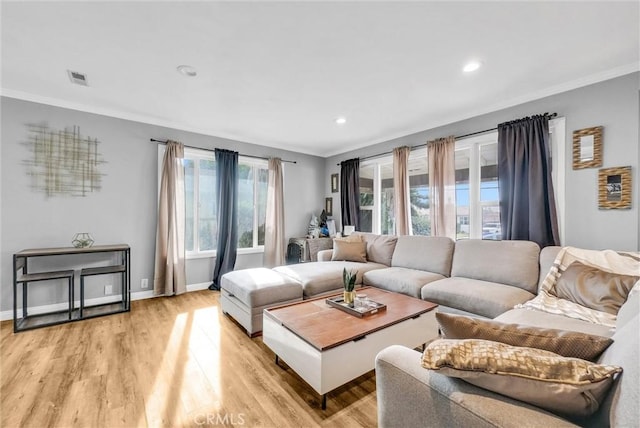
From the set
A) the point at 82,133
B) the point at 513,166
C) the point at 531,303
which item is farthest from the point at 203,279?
the point at 513,166

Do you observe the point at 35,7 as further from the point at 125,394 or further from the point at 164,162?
the point at 125,394

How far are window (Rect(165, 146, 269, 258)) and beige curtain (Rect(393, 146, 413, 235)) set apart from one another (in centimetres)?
239

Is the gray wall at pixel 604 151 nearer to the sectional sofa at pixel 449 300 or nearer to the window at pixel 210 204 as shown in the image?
the sectional sofa at pixel 449 300

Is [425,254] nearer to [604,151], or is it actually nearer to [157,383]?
[604,151]

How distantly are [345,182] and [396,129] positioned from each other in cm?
143

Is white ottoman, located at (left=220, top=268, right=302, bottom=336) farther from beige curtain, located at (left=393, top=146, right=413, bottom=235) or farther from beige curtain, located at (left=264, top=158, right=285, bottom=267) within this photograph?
beige curtain, located at (left=393, top=146, right=413, bottom=235)

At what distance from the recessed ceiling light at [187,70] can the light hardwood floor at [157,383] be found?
99.3 inches

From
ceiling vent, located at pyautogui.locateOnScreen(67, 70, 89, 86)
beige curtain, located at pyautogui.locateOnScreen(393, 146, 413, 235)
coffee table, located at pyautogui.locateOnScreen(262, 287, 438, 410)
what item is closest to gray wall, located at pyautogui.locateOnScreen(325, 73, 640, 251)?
beige curtain, located at pyautogui.locateOnScreen(393, 146, 413, 235)

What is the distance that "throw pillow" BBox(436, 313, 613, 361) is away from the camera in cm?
93

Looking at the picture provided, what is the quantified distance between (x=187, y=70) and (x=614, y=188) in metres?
4.09

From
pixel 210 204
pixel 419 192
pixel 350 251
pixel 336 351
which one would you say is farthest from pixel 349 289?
pixel 210 204

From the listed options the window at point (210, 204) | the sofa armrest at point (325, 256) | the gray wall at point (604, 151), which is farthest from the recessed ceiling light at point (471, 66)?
the window at point (210, 204)

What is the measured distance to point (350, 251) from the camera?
4062mm

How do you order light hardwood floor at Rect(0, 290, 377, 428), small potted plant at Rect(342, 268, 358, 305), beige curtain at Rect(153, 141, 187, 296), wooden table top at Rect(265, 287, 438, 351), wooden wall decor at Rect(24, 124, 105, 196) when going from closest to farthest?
1. light hardwood floor at Rect(0, 290, 377, 428)
2. wooden table top at Rect(265, 287, 438, 351)
3. small potted plant at Rect(342, 268, 358, 305)
4. wooden wall decor at Rect(24, 124, 105, 196)
5. beige curtain at Rect(153, 141, 187, 296)
